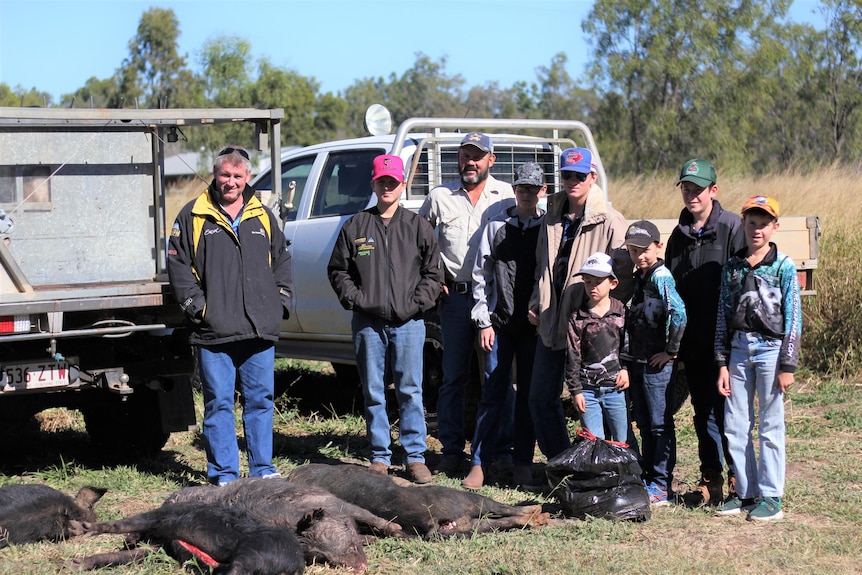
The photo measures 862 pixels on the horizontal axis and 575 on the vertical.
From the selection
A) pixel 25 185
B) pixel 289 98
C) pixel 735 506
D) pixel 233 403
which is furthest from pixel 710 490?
pixel 289 98

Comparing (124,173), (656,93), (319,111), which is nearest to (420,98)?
(319,111)

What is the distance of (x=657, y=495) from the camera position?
5418mm

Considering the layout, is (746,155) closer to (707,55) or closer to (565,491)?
(707,55)

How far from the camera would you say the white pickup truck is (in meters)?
7.07

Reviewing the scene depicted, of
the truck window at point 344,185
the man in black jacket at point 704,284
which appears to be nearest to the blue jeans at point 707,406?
the man in black jacket at point 704,284

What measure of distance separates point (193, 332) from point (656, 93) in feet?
67.9

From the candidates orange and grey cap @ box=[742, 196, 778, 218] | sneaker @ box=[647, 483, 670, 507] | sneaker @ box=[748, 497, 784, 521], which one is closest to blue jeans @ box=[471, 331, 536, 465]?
sneaker @ box=[647, 483, 670, 507]

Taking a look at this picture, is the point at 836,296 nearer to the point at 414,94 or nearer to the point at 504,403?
the point at 504,403

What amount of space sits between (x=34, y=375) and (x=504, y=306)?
273 cm

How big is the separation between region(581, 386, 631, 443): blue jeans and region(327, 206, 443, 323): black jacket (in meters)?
1.13

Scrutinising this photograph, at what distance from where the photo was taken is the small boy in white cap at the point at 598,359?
5312 mm

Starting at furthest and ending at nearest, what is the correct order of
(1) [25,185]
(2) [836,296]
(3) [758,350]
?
(2) [836,296], (1) [25,185], (3) [758,350]

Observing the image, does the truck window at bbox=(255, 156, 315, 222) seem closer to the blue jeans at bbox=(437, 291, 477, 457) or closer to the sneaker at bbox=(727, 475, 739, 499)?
the blue jeans at bbox=(437, 291, 477, 457)

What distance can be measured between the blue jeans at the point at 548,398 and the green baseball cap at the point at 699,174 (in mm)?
1175
